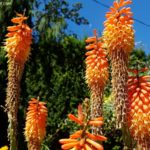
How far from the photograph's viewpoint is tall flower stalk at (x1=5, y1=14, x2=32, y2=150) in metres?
5.75

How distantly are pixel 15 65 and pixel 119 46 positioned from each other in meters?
2.08

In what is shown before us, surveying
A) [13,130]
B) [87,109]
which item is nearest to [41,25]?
[13,130]

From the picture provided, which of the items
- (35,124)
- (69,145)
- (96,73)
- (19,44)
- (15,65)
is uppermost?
(19,44)

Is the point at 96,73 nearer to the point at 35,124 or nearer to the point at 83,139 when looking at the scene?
the point at 35,124

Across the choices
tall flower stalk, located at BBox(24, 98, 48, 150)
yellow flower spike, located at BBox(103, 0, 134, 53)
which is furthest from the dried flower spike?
tall flower stalk, located at BBox(24, 98, 48, 150)

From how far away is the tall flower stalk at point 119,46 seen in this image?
381 cm

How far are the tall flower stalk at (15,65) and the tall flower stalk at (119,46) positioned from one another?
1.81 meters

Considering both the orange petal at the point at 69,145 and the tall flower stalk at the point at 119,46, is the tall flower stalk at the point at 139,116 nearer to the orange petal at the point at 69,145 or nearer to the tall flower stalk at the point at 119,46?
the tall flower stalk at the point at 119,46

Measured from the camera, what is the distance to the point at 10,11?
16.5m

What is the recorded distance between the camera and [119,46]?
13.6 ft

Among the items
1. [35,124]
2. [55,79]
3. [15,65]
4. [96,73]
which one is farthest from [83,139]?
[55,79]

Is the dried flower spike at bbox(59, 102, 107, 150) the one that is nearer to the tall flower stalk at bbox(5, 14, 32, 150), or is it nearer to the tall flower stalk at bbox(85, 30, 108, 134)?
the tall flower stalk at bbox(85, 30, 108, 134)

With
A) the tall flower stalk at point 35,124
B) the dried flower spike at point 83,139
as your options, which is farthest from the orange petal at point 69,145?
the tall flower stalk at point 35,124

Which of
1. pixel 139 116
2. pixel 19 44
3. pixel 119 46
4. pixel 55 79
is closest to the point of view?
pixel 139 116
